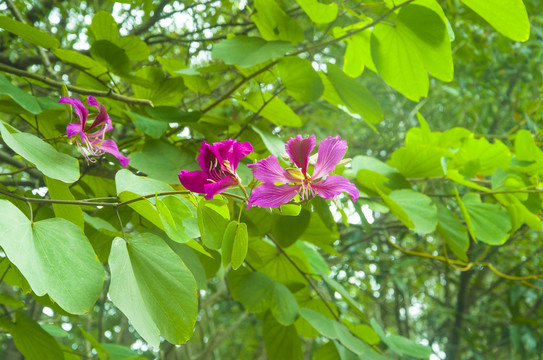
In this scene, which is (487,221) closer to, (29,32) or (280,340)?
(280,340)

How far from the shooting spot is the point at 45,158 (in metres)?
0.45

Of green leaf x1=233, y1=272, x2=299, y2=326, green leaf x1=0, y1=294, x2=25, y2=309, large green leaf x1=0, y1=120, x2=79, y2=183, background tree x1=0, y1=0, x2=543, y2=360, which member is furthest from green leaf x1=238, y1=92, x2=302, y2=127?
green leaf x1=0, y1=294, x2=25, y2=309

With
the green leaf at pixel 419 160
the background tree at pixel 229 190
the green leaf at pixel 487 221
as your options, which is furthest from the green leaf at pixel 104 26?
the green leaf at pixel 487 221

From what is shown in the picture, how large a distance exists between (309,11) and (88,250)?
0.45 meters

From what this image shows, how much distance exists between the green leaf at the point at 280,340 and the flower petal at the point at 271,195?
408 mm

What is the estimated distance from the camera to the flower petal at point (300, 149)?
0.42m

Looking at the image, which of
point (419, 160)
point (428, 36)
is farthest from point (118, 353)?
point (428, 36)

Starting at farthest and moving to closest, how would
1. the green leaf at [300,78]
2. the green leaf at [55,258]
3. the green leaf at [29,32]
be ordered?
the green leaf at [300,78]
the green leaf at [29,32]
the green leaf at [55,258]

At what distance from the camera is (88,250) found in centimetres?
40

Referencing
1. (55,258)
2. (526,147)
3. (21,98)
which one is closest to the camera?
(55,258)

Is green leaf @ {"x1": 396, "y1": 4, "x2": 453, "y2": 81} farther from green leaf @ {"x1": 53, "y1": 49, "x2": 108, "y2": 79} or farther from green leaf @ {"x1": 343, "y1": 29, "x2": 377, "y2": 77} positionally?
green leaf @ {"x1": 53, "y1": 49, "x2": 108, "y2": 79}

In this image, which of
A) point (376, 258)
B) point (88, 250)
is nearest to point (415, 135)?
point (88, 250)

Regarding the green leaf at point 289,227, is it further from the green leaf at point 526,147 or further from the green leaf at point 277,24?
the green leaf at point 526,147

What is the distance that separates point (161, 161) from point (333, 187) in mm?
324
